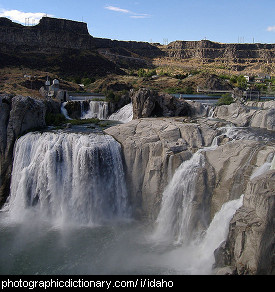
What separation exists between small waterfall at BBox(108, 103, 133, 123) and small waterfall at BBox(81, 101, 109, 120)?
1.04m

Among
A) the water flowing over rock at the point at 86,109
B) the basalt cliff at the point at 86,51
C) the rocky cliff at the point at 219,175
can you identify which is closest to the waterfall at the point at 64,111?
the water flowing over rock at the point at 86,109

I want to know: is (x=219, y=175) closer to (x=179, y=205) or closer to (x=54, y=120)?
(x=179, y=205)

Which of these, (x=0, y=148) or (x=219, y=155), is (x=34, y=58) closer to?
(x=0, y=148)

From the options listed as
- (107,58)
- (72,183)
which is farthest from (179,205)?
(107,58)

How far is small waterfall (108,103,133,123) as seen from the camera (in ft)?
119

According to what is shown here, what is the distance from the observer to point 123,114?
37.4 m

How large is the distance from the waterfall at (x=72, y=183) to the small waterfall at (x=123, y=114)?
1306cm

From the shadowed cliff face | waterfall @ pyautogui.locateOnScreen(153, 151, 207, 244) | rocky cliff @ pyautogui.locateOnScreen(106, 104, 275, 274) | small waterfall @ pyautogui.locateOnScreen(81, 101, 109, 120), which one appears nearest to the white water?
rocky cliff @ pyautogui.locateOnScreen(106, 104, 275, 274)

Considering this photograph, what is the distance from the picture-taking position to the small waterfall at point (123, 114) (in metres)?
36.4

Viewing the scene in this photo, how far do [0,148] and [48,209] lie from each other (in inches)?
235

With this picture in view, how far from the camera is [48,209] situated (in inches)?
888

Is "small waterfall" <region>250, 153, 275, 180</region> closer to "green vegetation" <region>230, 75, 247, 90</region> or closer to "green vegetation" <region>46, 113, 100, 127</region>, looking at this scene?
"green vegetation" <region>46, 113, 100, 127</region>

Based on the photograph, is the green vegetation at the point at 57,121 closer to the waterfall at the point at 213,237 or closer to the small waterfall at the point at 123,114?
the small waterfall at the point at 123,114
